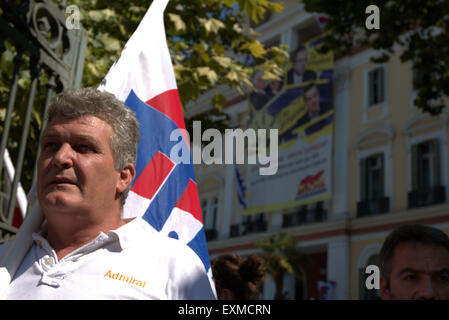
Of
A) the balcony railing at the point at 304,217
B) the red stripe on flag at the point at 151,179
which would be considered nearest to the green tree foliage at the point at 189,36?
the red stripe on flag at the point at 151,179

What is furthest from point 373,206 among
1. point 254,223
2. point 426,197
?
point 254,223

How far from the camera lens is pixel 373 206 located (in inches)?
786

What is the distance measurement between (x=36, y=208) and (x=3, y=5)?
4.13ft

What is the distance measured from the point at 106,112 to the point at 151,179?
718 millimetres

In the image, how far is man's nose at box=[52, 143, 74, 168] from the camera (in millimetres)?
1775

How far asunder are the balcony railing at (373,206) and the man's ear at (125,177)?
1851 centimetres

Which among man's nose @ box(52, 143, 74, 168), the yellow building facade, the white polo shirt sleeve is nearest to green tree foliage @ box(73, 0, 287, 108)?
man's nose @ box(52, 143, 74, 168)

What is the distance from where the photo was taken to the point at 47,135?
1.86 m

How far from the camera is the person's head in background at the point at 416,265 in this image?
6.91 ft

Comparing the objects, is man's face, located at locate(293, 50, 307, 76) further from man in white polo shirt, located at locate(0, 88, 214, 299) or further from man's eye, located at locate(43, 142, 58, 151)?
man's eye, located at locate(43, 142, 58, 151)

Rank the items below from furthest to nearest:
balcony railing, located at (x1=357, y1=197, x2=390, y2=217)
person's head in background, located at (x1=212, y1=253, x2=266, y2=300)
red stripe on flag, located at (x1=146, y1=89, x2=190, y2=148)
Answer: balcony railing, located at (x1=357, y1=197, x2=390, y2=217)
person's head in background, located at (x1=212, y1=253, x2=266, y2=300)
red stripe on flag, located at (x1=146, y1=89, x2=190, y2=148)

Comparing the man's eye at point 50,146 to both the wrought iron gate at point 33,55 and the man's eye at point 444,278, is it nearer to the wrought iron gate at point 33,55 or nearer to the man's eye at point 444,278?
the wrought iron gate at point 33,55

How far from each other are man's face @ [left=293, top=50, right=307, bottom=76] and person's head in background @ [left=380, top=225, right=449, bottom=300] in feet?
66.0
